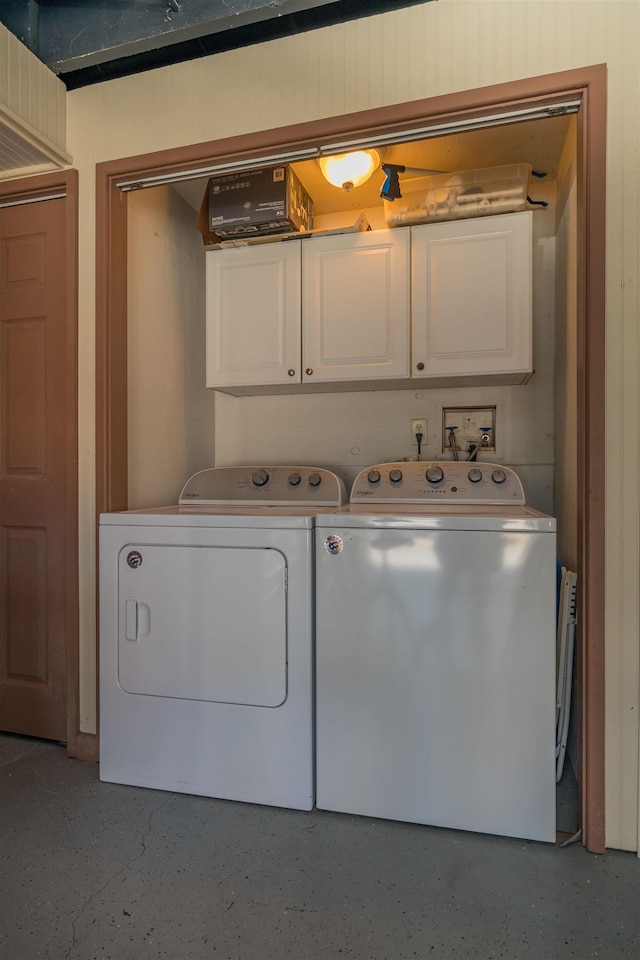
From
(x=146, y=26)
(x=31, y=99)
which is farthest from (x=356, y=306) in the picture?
(x=31, y=99)

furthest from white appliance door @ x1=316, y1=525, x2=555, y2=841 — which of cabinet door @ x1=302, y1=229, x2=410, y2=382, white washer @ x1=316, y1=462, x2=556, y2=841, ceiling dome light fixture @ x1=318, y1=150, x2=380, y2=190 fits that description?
ceiling dome light fixture @ x1=318, y1=150, x2=380, y2=190

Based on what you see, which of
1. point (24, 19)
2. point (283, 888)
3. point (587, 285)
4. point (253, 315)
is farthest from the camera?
point (253, 315)

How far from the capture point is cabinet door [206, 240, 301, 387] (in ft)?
7.20

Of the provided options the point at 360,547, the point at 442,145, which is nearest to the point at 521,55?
the point at 442,145

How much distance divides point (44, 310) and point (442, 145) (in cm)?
170

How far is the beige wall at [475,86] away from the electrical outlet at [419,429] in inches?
39.9

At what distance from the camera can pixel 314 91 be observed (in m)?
1.69

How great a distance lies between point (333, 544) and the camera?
5.26ft

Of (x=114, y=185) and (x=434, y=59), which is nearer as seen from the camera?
(x=434, y=59)

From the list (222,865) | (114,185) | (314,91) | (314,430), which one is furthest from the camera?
(314,430)

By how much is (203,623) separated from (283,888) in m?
0.75

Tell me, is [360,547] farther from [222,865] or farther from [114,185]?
[114,185]

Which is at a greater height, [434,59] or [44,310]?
[434,59]

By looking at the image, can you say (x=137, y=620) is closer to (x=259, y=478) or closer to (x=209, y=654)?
(x=209, y=654)
